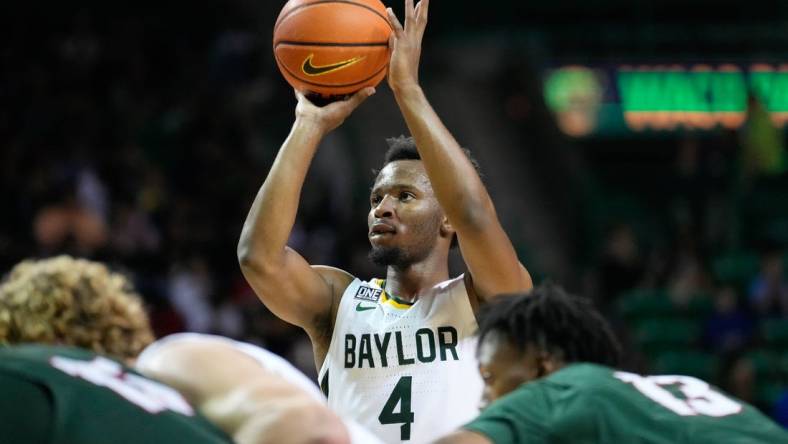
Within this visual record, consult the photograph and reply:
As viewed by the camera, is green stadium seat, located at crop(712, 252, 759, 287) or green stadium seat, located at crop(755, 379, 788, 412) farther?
green stadium seat, located at crop(712, 252, 759, 287)

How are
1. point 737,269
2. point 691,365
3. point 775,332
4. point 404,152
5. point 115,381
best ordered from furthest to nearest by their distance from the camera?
1. point 737,269
2. point 775,332
3. point 691,365
4. point 404,152
5. point 115,381

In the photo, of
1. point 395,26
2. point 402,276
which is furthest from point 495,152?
point 395,26

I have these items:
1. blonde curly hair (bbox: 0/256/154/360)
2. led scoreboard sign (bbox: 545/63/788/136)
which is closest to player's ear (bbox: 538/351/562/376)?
blonde curly hair (bbox: 0/256/154/360)

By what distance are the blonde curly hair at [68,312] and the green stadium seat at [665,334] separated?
879cm

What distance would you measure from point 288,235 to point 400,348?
1.88ft

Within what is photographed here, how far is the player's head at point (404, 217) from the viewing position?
4.86m

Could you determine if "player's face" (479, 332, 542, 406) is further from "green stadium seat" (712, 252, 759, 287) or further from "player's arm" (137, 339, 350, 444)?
"green stadium seat" (712, 252, 759, 287)

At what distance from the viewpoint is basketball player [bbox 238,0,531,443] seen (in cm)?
450

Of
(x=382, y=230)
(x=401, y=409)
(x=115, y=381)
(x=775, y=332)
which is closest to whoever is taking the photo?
(x=115, y=381)

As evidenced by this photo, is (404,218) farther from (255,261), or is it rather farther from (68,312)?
(68,312)

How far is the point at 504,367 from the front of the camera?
318 centimetres

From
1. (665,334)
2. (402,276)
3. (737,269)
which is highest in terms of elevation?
(402,276)

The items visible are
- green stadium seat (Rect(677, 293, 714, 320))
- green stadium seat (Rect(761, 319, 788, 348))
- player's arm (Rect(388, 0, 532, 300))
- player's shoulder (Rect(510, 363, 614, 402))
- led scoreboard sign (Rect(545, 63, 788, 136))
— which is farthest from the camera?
led scoreboard sign (Rect(545, 63, 788, 136))

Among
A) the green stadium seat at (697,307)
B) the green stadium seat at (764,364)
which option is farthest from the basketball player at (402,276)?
the green stadium seat at (697,307)
